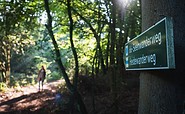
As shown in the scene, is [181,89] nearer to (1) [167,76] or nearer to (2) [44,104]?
(1) [167,76]

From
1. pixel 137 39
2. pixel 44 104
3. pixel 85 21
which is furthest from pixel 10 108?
pixel 137 39

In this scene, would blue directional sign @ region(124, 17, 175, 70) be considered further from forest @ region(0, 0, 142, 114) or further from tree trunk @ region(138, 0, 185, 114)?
forest @ region(0, 0, 142, 114)

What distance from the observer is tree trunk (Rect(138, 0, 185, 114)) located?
1.63m

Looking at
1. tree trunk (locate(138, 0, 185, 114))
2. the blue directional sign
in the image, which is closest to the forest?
the blue directional sign

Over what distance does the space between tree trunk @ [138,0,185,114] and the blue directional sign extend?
0.10 metres

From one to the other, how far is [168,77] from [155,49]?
0.72 ft

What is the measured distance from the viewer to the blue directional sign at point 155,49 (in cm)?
147

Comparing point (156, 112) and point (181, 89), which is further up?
point (181, 89)

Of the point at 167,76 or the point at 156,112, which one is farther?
the point at 156,112

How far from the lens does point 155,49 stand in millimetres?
Result: 1681

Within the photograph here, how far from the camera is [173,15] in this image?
170 cm

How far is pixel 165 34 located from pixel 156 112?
672 mm

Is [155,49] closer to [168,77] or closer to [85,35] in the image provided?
[168,77]

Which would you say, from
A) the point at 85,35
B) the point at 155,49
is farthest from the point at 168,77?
the point at 85,35
